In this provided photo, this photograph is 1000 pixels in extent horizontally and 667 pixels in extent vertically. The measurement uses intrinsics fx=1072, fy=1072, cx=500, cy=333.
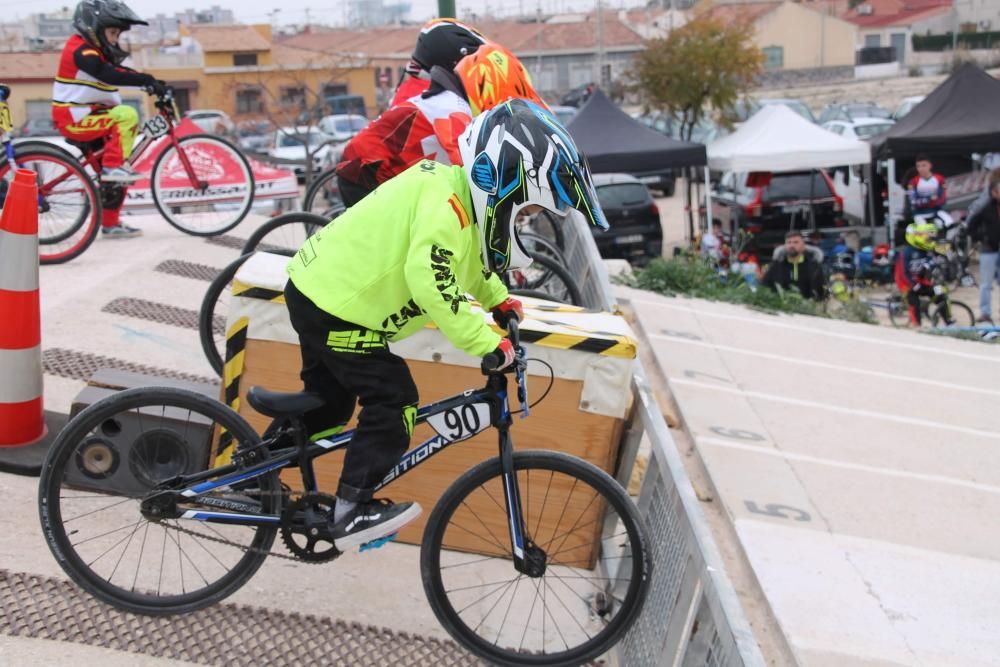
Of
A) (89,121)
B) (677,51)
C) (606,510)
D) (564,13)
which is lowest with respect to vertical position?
(606,510)

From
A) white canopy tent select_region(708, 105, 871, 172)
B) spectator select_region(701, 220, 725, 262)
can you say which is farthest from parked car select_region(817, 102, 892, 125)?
spectator select_region(701, 220, 725, 262)

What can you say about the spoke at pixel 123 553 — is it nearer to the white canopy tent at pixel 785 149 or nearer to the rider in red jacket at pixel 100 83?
the rider in red jacket at pixel 100 83

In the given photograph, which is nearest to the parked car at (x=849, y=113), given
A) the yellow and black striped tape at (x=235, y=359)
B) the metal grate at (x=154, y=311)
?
the metal grate at (x=154, y=311)

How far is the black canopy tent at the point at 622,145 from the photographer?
18.5 metres

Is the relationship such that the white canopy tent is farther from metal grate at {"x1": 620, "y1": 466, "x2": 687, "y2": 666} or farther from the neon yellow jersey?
the neon yellow jersey

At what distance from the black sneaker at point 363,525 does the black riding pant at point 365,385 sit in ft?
0.19

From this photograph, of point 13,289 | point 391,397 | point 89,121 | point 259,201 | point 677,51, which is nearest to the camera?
point 391,397

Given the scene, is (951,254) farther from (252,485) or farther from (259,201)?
(252,485)

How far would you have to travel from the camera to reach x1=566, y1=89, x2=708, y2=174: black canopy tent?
729 inches

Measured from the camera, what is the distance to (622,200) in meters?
19.5

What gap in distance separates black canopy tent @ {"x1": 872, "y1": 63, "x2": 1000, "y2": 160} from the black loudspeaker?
1708 centimetres

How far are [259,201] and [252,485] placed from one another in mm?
7154

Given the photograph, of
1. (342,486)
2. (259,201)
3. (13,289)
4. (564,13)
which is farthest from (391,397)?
(564,13)

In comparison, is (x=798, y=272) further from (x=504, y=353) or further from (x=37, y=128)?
(x=37, y=128)
